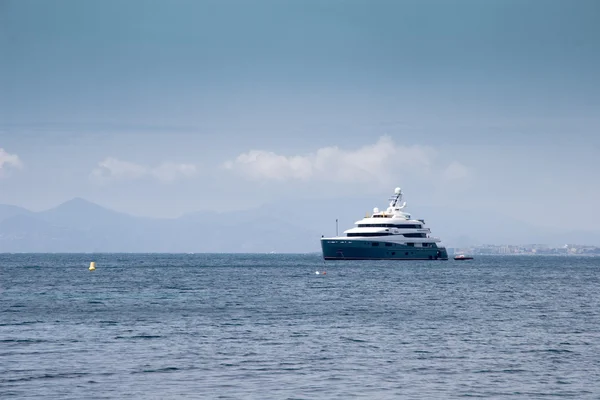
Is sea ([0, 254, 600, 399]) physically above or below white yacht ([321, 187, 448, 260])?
below

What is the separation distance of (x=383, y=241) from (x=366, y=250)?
3.96m

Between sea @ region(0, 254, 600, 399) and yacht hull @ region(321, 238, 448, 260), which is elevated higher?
yacht hull @ region(321, 238, 448, 260)

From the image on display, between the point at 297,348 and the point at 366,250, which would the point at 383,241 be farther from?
the point at 297,348

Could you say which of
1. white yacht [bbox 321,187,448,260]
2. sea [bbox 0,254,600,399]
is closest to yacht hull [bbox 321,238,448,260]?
white yacht [bbox 321,187,448,260]

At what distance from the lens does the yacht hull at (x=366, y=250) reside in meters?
163

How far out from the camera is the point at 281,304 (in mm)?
63781

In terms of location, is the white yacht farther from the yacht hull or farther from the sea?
the sea

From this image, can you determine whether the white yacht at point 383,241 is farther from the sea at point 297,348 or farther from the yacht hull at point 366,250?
the sea at point 297,348

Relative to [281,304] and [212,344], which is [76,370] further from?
[281,304]

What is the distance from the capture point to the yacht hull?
16275cm

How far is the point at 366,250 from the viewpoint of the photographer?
16275cm

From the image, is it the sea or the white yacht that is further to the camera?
the white yacht

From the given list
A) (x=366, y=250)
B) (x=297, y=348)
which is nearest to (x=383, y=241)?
(x=366, y=250)

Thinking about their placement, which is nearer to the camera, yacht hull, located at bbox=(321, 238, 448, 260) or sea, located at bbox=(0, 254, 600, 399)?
sea, located at bbox=(0, 254, 600, 399)
